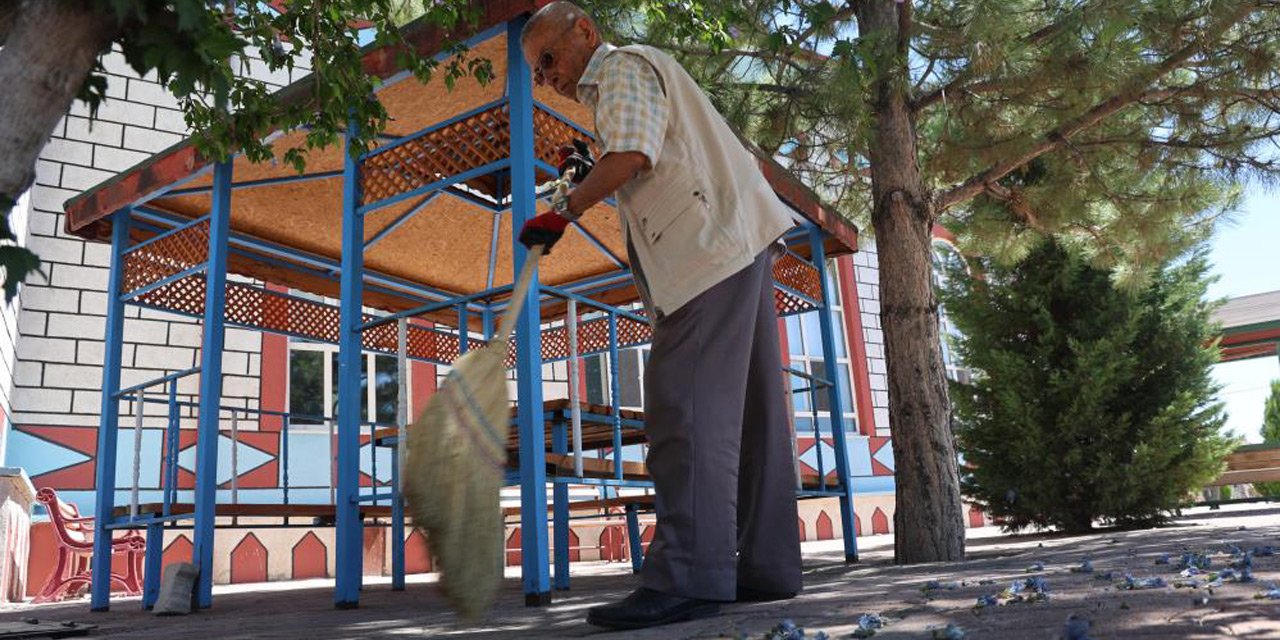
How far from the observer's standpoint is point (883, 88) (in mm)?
5633

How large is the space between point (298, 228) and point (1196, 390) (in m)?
7.84

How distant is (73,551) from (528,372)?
5.56 meters

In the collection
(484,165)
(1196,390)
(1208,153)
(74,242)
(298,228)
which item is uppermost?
(74,242)

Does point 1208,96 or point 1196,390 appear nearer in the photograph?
point 1208,96

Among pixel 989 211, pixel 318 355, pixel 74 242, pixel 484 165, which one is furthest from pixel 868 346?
pixel 484 165

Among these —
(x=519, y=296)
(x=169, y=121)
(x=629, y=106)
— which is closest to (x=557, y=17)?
(x=629, y=106)

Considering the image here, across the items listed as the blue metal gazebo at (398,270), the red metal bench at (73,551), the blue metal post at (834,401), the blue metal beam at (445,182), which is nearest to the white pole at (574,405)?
the blue metal gazebo at (398,270)

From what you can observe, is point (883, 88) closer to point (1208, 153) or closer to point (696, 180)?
point (1208, 153)

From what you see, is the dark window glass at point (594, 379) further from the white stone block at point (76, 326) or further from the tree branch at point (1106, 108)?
the tree branch at point (1106, 108)

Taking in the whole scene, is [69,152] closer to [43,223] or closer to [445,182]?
[43,223]

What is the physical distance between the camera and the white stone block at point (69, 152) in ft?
29.1

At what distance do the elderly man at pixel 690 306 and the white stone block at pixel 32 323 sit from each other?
787cm

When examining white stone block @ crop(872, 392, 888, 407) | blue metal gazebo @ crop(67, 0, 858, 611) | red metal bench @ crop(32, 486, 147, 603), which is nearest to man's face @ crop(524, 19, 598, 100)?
blue metal gazebo @ crop(67, 0, 858, 611)

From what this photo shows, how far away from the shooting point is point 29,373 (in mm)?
8367
